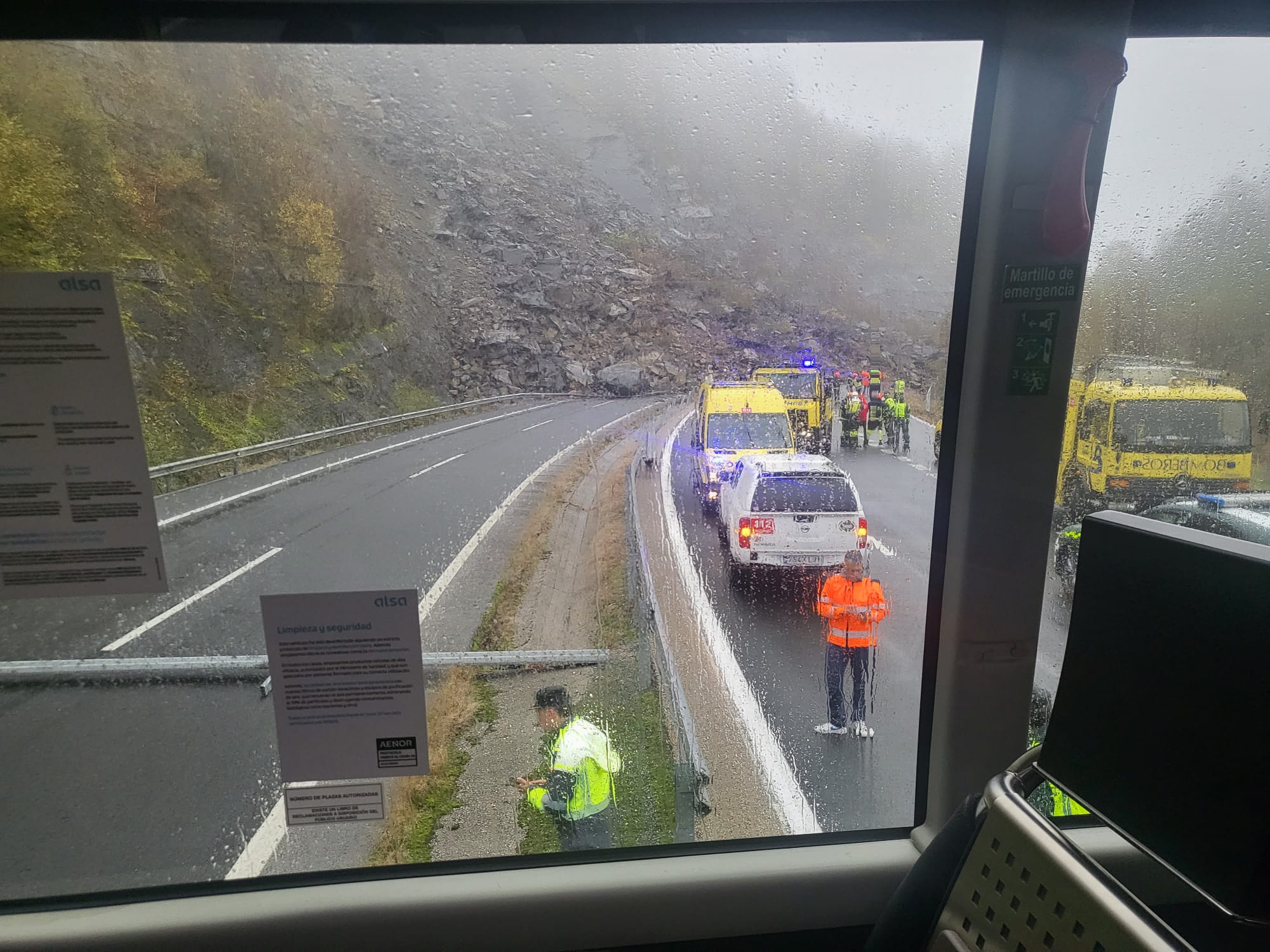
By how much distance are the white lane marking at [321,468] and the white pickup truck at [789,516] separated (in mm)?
587

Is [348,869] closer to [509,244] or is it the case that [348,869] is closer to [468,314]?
[468,314]

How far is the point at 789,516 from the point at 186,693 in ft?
4.97

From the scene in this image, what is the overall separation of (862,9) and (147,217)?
1623 mm

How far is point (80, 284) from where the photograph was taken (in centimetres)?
137

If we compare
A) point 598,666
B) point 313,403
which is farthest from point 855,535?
point 313,403

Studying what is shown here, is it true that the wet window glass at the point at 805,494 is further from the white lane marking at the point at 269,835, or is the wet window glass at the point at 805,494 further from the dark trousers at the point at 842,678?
the white lane marking at the point at 269,835

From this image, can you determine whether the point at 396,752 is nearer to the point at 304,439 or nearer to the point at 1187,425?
the point at 304,439

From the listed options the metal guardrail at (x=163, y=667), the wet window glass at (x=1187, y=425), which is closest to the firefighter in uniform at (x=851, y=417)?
the wet window glass at (x=1187, y=425)

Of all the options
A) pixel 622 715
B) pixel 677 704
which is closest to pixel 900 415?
pixel 677 704

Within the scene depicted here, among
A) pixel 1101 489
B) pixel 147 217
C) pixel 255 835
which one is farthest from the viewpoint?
pixel 1101 489

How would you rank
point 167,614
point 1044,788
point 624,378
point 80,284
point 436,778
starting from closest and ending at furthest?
1. point 80,284
2. point 167,614
3. point 436,778
4. point 624,378
5. point 1044,788

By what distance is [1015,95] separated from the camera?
4.69 feet

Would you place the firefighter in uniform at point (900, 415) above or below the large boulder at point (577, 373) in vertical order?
below

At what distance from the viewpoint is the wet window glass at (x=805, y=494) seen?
1.73 meters
